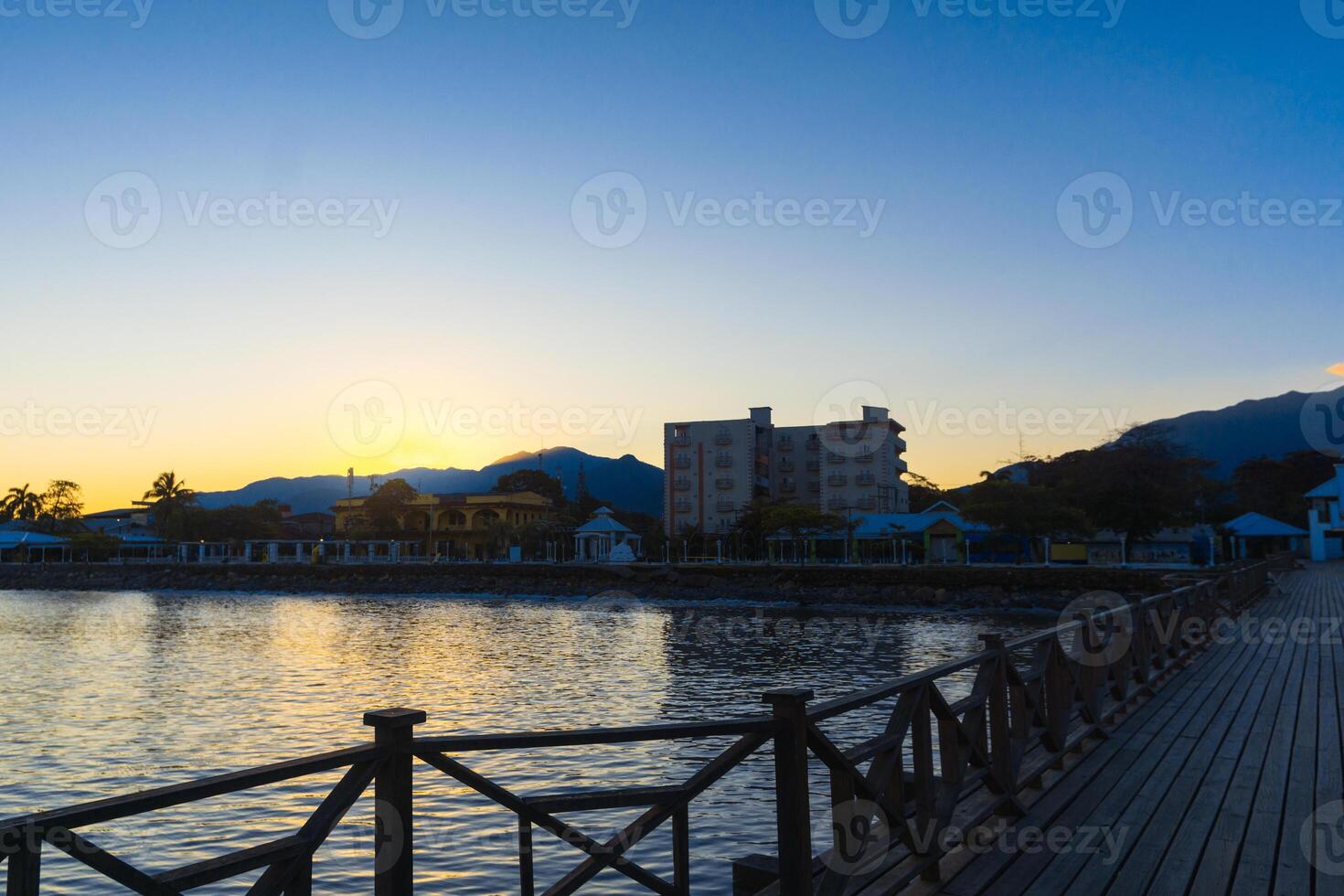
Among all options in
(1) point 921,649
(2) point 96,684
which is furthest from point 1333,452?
(2) point 96,684

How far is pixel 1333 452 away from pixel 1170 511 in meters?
57.7

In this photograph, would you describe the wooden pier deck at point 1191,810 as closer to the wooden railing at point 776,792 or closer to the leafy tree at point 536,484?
the wooden railing at point 776,792

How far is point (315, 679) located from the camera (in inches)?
905

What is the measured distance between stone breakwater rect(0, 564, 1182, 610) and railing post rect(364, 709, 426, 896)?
4251 cm

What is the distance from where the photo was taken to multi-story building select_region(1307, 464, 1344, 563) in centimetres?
5884

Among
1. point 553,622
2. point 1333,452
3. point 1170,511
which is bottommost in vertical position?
point 553,622

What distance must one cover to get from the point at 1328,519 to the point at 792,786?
77.0 meters

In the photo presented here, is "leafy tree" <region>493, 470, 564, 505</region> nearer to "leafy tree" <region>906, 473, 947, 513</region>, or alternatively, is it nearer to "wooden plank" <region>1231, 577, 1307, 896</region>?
"leafy tree" <region>906, 473, 947, 513</region>

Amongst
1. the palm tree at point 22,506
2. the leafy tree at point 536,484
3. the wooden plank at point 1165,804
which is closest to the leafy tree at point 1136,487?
the wooden plank at point 1165,804

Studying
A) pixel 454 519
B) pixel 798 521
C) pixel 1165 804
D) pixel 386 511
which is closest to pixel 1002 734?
pixel 1165 804

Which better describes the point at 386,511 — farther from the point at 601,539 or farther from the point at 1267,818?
the point at 1267,818

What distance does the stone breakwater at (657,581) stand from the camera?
46.4m

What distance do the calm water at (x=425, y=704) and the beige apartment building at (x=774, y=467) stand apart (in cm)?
3533

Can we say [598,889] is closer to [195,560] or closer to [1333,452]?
[195,560]
